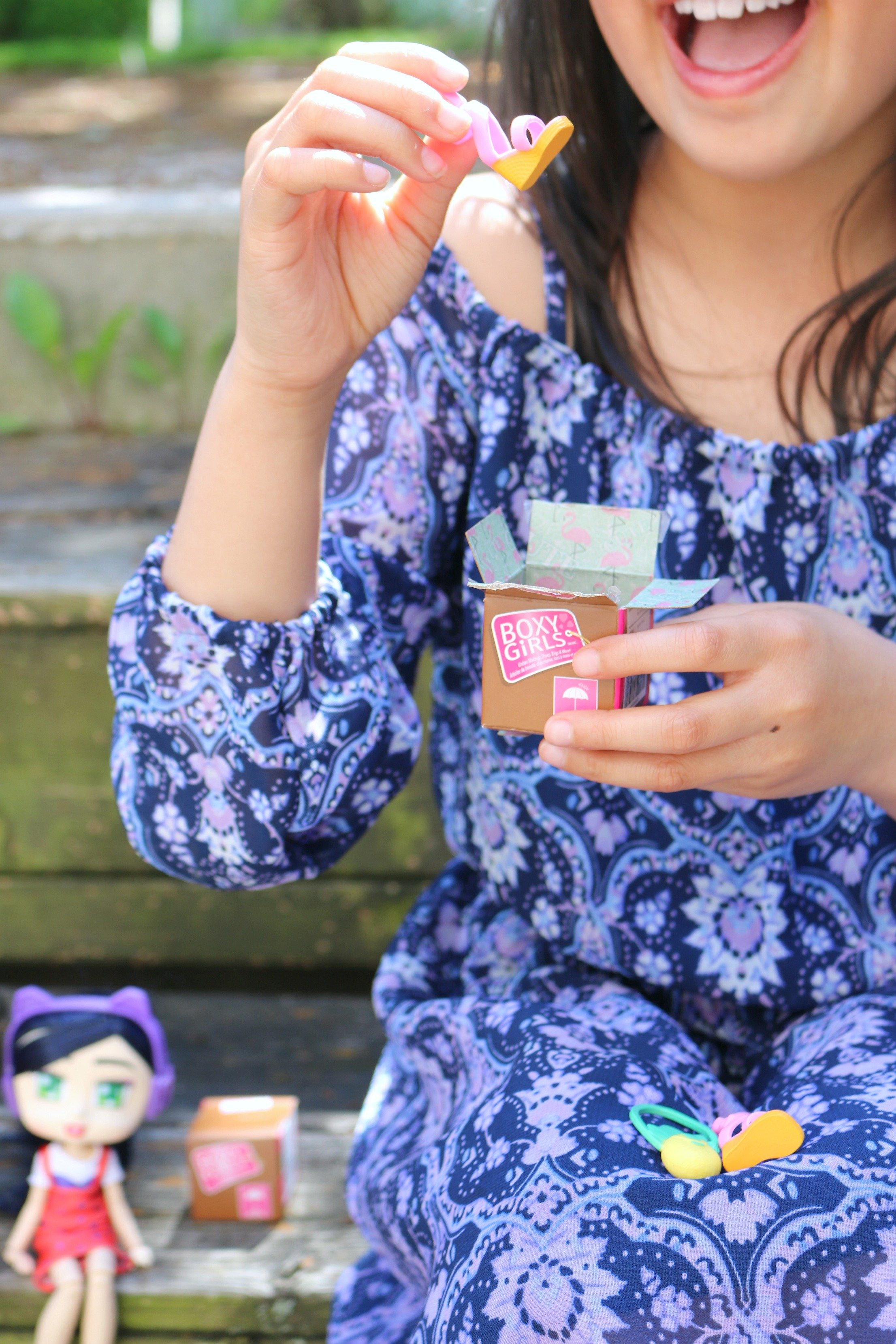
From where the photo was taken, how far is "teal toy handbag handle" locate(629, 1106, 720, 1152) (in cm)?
84

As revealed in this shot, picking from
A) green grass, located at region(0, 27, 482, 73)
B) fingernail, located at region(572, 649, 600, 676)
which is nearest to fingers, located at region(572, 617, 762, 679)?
fingernail, located at region(572, 649, 600, 676)

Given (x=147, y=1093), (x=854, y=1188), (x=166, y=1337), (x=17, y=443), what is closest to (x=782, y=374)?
(x=854, y=1188)

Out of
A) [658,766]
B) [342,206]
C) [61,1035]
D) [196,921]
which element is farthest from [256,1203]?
[342,206]

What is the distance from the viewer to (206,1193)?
1273mm

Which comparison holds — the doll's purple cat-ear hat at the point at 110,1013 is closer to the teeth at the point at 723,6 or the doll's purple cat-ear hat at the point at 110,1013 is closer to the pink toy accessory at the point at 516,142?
the pink toy accessory at the point at 516,142

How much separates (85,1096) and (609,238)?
966 millimetres

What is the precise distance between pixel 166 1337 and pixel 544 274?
105 centimetres

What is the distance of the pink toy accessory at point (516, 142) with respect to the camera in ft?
2.71

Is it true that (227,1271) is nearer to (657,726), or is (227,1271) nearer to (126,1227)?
(126,1227)

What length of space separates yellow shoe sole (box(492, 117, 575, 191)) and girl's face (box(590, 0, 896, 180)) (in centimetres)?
18

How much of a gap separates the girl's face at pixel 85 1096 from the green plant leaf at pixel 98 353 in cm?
131

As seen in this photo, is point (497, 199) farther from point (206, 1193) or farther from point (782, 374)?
point (206, 1193)

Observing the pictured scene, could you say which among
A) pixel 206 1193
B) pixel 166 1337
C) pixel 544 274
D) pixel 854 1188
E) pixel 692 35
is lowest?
pixel 166 1337

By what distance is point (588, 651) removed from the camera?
764 millimetres
